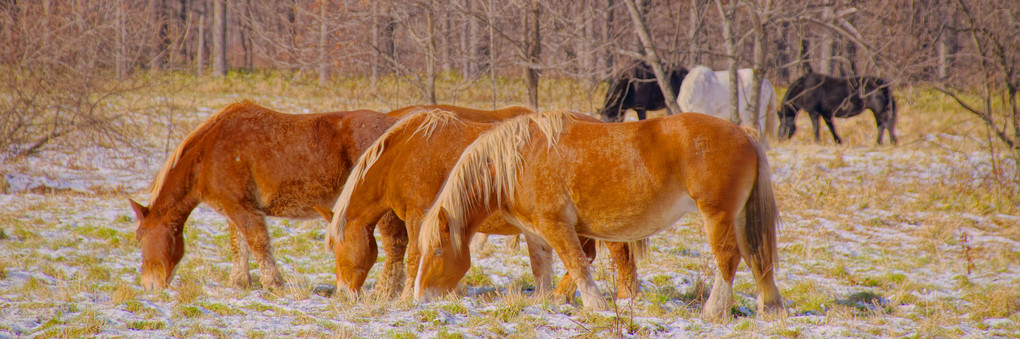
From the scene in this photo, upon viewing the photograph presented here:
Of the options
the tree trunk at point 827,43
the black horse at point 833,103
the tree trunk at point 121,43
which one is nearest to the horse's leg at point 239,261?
the tree trunk at point 827,43

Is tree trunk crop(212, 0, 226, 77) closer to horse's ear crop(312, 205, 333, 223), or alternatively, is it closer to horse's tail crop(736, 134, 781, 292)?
horse's ear crop(312, 205, 333, 223)

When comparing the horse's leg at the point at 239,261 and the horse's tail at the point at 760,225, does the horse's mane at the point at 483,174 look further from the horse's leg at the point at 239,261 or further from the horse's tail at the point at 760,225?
the horse's leg at the point at 239,261

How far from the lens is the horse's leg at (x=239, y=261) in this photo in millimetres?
4918

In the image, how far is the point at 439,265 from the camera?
3.96m

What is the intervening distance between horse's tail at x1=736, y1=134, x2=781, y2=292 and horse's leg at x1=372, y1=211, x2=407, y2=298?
1974mm

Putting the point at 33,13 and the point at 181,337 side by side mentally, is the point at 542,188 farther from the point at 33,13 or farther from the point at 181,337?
the point at 33,13

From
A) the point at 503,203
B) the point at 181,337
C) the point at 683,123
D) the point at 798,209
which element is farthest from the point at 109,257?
the point at 798,209

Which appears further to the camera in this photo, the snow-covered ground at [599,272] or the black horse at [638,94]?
the black horse at [638,94]

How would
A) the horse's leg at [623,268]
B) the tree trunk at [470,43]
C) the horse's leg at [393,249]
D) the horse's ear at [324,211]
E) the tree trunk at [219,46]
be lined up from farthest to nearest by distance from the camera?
the tree trunk at [219,46], the tree trunk at [470,43], the horse's ear at [324,211], the horse's leg at [623,268], the horse's leg at [393,249]

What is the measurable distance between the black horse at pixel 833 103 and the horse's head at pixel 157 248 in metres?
10.8

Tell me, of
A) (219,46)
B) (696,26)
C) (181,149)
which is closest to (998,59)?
(696,26)

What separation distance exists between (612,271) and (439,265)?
1.06 metres

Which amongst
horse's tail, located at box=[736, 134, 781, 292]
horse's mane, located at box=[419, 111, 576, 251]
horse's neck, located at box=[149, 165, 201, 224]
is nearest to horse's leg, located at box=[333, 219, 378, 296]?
horse's mane, located at box=[419, 111, 576, 251]

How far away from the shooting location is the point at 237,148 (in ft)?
15.8
